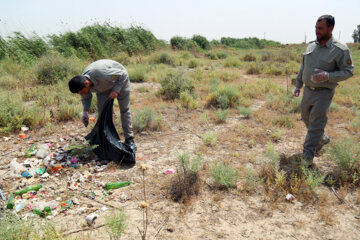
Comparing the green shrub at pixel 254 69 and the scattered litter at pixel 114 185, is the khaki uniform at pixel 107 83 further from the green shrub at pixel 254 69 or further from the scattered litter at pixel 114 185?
the green shrub at pixel 254 69

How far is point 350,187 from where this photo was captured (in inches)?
125

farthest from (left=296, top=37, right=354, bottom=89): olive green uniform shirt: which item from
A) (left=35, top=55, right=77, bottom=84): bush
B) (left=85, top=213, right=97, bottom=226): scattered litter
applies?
(left=35, top=55, right=77, bottom=84): bush

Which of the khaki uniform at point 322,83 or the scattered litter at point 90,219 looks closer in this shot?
the scattered litter at point 90,219

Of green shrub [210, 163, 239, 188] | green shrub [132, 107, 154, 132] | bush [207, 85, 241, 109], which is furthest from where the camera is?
bush [207, 85, 241, 109]

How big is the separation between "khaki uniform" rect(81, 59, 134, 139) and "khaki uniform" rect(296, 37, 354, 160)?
2635 mm

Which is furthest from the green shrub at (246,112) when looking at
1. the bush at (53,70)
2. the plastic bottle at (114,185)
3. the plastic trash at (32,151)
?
the bush at (53,70)

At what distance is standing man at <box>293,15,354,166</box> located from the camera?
305cm

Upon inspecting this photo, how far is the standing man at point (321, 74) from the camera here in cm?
305

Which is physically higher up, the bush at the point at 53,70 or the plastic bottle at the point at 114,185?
the bush at the point at 53,70

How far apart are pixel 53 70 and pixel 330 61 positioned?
25.4 feet

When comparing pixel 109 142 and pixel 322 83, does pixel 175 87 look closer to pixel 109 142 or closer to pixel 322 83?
pixel 109 142

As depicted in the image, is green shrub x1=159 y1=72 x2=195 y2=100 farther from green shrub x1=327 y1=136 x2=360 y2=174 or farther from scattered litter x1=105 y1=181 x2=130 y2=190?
green shrub x1=327 y1=136 x2=360 y2=174

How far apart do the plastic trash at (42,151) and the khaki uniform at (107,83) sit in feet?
3.42

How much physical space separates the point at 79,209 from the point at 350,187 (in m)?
3.33
